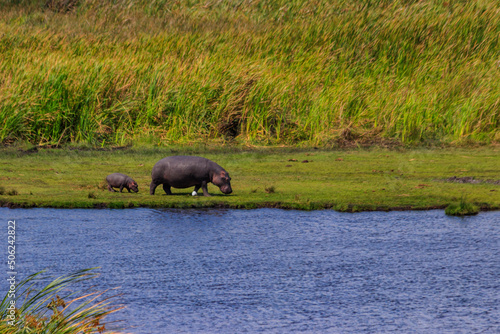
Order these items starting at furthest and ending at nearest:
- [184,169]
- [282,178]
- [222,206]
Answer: [282,178], [184,169], [222,206]

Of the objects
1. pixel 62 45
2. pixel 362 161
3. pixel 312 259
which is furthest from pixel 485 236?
pixel 62 45

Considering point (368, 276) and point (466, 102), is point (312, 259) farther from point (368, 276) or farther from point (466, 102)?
point (466, 102)

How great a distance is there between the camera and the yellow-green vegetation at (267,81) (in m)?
14.8

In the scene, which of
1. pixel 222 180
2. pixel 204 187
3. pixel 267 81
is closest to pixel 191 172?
pixel 204 187

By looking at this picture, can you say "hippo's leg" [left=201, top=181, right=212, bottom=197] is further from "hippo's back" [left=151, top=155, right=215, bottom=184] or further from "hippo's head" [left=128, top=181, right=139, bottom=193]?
"hippo's head" [left=128, top=181, right=139, bottom=193]

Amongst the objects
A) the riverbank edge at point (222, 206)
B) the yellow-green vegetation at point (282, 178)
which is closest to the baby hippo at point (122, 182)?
the yellow-green vegetation at point (282, 178)

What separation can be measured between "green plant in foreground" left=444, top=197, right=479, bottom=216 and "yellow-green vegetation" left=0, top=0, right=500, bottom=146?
6012 millimetres

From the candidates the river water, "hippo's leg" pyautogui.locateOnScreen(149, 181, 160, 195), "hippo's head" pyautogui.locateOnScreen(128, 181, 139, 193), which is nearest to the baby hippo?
"hippo's head" pyautogui.locateOnScreen(128, 181, 139, 193)

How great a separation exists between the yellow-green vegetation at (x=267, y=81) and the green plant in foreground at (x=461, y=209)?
6.01m

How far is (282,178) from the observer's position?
37.1 ft

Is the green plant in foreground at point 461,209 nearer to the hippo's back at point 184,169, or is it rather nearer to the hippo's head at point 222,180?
the hippo's head at point 222,180

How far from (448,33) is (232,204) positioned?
1129 cm

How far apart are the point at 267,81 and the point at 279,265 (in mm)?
9458

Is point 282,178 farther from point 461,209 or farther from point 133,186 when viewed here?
point 461,209
